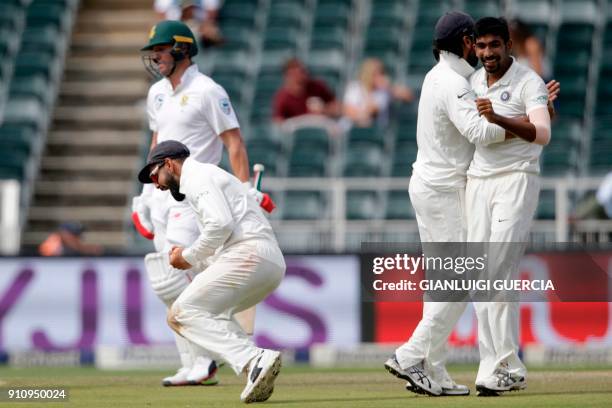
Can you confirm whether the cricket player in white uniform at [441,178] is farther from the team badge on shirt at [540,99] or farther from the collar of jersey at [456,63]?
the team badge on shirt at [540,99]

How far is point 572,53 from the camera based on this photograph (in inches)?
734

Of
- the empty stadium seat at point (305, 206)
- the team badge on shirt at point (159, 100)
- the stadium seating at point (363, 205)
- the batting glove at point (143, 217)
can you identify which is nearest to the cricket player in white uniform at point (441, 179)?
the team badge on shirt at point (159, 100)

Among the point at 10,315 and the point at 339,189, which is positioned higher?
the point at 339,189

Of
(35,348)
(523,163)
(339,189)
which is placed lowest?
(35,348)

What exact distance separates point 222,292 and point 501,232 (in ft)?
5.42

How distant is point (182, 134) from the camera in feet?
32.7

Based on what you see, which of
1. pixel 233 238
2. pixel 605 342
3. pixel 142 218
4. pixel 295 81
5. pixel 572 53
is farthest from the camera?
pixel 572 53

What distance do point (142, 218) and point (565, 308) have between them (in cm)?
474

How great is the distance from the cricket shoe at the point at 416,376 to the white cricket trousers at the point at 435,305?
0.03 meters

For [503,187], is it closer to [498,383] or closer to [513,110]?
[513,110]

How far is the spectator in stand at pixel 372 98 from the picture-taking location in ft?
56.8

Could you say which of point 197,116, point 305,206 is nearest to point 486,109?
point 197,116

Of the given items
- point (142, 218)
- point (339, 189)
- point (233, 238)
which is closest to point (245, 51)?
point (339, 189)

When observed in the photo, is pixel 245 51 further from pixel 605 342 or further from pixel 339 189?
pixel 605 342
